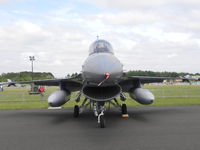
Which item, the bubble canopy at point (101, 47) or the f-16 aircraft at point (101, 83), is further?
the bubble canopy at point (101, 47)

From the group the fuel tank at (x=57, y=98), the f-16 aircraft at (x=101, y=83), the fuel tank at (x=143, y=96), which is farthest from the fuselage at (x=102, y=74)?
the fuel tank at (x=143, y=96)

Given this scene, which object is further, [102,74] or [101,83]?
[101,83]

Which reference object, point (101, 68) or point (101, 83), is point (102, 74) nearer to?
point (101, 68)

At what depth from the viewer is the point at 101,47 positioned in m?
10.6

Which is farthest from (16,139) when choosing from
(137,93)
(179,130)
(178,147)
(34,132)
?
(137,93)

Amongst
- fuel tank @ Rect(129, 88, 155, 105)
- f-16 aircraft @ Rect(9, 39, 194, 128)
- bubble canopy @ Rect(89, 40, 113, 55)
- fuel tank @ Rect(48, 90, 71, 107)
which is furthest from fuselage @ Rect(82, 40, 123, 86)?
fuel tank @ Rect(129, 88, 155, 105)

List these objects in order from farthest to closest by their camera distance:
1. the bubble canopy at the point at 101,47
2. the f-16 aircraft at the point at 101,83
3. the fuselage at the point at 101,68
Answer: the bubble canopy at the point at 101,47 < the f-16 aircraft at the point at 101,83 < the fuselage at the point at 101,68

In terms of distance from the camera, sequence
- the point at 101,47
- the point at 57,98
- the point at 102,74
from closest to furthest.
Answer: the point at 102,74
the point at 101,47
the point at 57,98

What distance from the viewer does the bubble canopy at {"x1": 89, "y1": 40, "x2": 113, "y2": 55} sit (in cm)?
1057

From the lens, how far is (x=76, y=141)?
6.95 m

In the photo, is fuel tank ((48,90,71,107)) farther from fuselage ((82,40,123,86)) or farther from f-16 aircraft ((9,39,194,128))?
fuselage ((82,40,123,86))

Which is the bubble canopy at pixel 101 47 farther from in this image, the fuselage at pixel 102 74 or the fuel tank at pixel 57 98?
the fuel tank at pixel 57 98

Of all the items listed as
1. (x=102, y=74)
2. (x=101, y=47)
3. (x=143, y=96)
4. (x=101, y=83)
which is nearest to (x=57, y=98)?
(x=101, y=47)

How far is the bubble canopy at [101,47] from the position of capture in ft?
34.7
